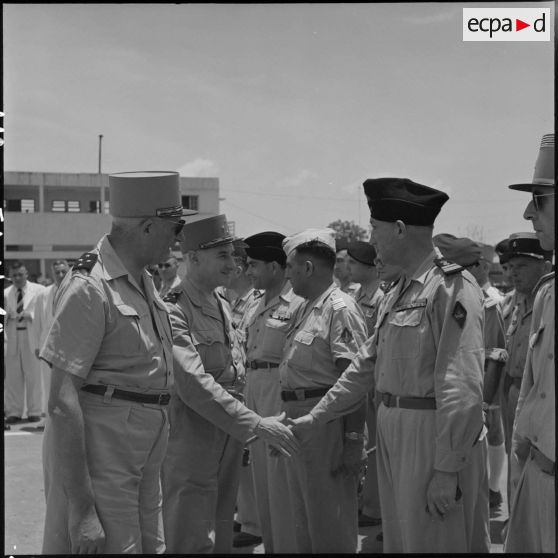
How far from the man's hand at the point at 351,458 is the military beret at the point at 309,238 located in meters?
1.25

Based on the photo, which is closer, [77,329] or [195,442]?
[77,329]

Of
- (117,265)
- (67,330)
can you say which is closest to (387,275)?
(117,265)

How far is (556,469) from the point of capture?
281cm

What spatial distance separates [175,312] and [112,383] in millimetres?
1447

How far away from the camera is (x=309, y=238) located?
198 inches

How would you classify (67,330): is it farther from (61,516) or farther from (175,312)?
(175,312)

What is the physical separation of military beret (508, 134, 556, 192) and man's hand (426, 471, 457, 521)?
130 centimetres

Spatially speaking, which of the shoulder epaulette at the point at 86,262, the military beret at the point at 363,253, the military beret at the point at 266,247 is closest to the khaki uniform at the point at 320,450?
the military beret at the point at 266,247

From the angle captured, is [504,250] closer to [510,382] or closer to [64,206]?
[510,382]

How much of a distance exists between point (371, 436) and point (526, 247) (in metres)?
2.18

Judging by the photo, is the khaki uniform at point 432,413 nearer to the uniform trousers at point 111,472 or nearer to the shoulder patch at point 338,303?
the shoulder patch at point 338,303

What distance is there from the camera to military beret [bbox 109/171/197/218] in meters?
3.43

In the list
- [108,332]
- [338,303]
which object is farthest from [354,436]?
[108,332]

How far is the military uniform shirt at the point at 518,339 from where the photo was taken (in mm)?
5695
